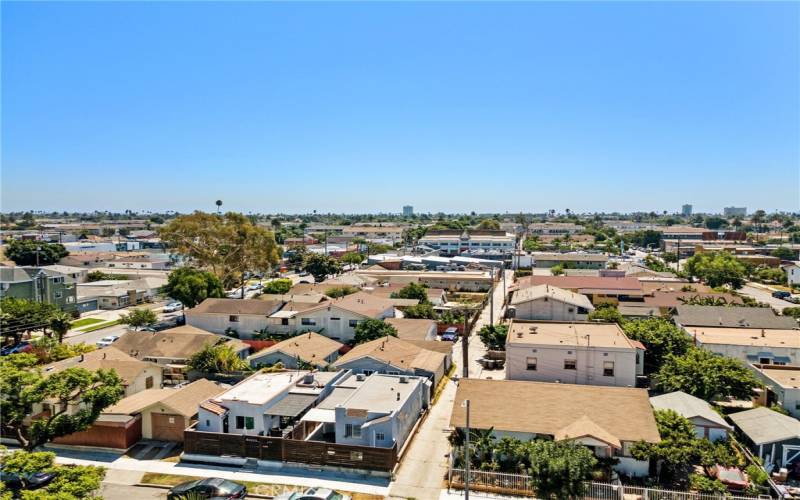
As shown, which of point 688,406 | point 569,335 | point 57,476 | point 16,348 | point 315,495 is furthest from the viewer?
point 16,348

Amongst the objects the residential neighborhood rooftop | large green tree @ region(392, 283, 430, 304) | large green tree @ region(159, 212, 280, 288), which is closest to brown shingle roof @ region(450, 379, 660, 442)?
the residential neighborhood rooftop

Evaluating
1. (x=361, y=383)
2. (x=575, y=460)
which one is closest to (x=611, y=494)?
(x=575, y=460)

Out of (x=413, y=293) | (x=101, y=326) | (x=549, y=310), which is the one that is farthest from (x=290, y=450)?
(x=101, y=326)

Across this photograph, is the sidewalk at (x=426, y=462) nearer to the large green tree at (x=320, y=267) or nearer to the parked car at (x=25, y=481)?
the parked car at (x=25, y=481)

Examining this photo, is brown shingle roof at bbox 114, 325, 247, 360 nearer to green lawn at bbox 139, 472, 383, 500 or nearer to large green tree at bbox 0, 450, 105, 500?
green lawn at bbox 139, 472, 383, 500

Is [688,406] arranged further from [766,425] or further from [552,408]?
[552,408]

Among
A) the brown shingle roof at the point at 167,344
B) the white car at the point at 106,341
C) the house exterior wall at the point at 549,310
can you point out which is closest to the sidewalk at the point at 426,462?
the brown shingle roof at the point at 167,344

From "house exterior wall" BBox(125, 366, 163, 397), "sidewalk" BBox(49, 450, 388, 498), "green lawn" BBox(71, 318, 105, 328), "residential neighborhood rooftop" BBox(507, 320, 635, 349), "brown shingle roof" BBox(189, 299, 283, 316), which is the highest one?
"residential neighborhood rooftop" BBox(507, 320, 635, 349)
